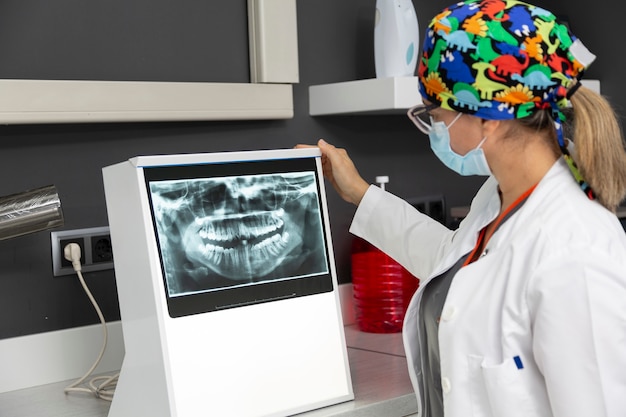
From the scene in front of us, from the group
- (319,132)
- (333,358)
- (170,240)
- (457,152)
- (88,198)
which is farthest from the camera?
(319,132)

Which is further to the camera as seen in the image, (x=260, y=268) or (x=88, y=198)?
(x=88, y=198)

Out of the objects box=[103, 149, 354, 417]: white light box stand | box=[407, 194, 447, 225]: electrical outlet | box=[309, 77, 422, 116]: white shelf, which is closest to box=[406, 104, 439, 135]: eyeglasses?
box=[103, 149, 354, 417]: white light box stand

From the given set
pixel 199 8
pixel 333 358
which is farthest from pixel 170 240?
pixel 199 8

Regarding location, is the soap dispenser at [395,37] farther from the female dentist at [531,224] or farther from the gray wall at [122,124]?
the female dentist at [531,224]

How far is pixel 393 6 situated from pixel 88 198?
857mm

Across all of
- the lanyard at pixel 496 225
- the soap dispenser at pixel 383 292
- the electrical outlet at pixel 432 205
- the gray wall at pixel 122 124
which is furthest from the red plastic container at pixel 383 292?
the lanyard at pixel 496 225

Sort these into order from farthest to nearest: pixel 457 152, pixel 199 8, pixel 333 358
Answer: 1. pixel 199 8
2. pixel 333 358
3. pixel 457 152

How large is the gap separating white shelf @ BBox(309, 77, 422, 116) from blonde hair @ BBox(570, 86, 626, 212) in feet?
2.89

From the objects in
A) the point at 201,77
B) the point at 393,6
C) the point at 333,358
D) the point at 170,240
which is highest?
the point at 393,6

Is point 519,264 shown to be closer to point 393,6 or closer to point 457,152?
point 457,152

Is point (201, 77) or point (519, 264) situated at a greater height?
point (201, 77)

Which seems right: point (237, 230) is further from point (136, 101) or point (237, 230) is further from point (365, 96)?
point (365, 96)

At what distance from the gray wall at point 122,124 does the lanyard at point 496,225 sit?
0.87 meters

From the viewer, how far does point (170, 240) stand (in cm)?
140
